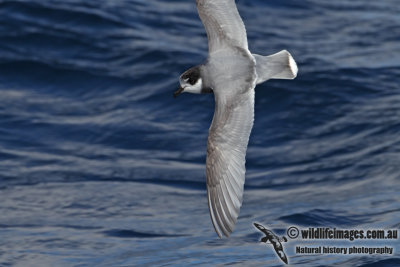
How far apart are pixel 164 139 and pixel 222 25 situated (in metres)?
3.66

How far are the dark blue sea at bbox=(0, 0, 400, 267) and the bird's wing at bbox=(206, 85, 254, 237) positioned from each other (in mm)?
1117

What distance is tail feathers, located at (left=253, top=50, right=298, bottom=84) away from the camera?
7.56m

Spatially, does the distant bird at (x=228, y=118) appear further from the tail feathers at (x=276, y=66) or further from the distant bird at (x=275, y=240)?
the distant bird at (x=275, y=240)

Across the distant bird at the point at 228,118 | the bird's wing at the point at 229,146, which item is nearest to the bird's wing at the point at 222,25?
the distant bird at the point at 228,118

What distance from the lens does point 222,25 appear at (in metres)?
7.68

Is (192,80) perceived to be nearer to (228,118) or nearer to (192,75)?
(192,75)

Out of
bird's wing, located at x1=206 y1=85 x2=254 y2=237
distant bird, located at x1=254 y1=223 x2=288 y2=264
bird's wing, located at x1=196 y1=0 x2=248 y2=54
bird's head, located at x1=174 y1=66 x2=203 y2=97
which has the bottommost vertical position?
distant bird, located at x1=254 y1=223 x2=288 y2=264

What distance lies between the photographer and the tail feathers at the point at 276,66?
7559 mm

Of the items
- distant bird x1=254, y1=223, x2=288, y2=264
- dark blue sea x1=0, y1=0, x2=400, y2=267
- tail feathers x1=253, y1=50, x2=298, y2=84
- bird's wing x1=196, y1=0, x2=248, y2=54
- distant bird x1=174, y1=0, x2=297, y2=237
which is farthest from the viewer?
dark blue sea x1=0, y1=0, x2=400, y2=267

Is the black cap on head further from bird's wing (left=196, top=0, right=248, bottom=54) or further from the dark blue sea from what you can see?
the dark blue sea

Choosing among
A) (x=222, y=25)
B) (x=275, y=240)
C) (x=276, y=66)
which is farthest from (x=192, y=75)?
(x=275, y=240)

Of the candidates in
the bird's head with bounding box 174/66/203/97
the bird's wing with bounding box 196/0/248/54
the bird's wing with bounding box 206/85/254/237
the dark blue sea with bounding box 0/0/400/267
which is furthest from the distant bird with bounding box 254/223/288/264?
the bird's wing with bounding box 196/0/248/54

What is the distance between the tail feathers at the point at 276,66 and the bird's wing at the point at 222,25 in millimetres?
216

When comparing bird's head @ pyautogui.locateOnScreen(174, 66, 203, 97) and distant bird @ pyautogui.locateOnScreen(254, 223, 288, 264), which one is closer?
bird's head @ pyautogui.locateOnScreen(174, 66, 203, 97)
